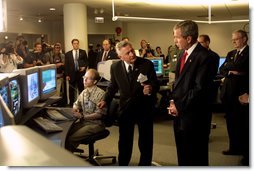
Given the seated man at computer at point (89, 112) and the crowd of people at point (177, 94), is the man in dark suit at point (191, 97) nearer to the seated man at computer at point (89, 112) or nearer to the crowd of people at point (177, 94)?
the crowd of people at point (177, 94)

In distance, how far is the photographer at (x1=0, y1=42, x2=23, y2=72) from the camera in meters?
3.47

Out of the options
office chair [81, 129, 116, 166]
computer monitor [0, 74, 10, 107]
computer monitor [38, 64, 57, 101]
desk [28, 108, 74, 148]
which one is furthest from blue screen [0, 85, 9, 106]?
office chair [81, 129, 116, 166]

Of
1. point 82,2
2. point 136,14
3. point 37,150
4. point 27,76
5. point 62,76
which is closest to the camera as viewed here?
point 37,150

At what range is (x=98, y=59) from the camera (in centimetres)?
461

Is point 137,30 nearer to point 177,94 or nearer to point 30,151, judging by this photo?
point 177,94

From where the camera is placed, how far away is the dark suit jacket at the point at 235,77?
8.56 ft

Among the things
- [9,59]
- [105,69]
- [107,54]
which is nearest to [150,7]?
[107,54]

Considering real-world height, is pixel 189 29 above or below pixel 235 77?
above

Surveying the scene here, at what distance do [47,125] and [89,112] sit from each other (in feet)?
1.65

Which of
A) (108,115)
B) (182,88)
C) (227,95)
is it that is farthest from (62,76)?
(182,88)

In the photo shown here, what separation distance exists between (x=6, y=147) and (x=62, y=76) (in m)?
2.88

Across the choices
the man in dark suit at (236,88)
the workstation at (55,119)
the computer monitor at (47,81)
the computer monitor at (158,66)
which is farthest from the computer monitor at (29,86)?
the computer monitor at (158,66)

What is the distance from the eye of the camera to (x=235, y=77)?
2727 mm

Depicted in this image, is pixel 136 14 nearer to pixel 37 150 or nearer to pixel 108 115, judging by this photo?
pixel 108 115
